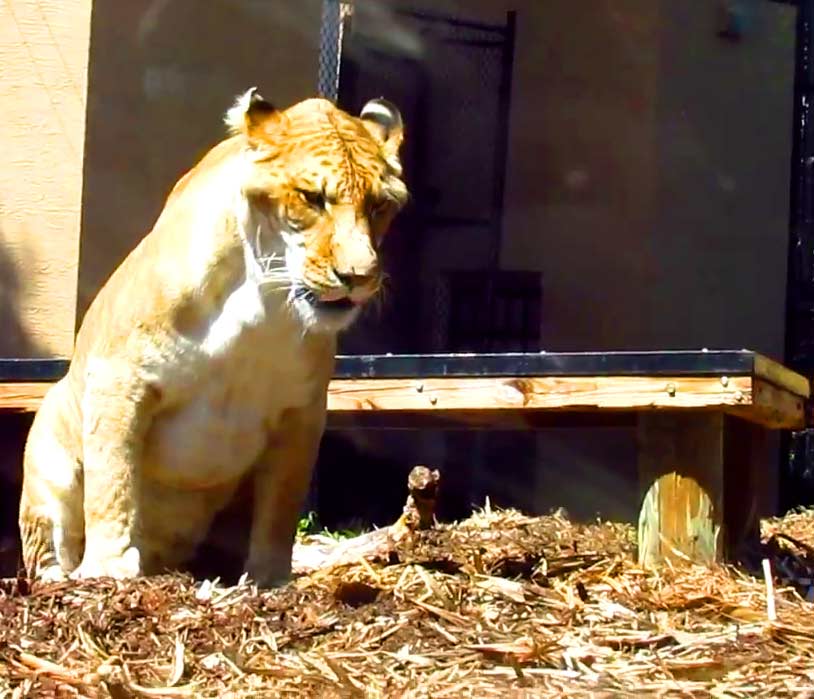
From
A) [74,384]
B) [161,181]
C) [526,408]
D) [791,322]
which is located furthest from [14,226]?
[791,322]

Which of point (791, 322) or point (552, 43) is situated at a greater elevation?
point (552, 43)

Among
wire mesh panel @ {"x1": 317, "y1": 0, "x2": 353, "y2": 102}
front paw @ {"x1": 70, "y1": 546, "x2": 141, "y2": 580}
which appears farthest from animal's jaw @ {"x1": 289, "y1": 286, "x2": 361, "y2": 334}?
wire mesh panel @ {"x1": 317, "y1": 0, "x2": 353, "y2": 102}

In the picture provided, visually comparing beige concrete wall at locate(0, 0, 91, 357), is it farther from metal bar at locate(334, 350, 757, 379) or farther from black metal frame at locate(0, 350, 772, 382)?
metal bar at locate(334, 350, 757, 379)

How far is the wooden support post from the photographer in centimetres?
A: 561

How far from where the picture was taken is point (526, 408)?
587 cm

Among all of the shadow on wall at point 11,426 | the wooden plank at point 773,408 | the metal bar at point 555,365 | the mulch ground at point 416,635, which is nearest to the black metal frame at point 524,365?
the metal bar at point 555,365

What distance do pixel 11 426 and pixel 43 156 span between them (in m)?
1.16

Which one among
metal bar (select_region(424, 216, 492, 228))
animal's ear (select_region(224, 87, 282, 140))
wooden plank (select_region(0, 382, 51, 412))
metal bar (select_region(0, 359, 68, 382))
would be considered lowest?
wooden plank (select_region(0, 382, 51, 412))

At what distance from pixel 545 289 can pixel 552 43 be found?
1502mm

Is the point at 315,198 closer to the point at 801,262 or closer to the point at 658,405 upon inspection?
the point at 658,405

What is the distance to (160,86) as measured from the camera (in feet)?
24.8

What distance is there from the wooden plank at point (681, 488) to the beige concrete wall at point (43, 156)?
2.74 meters

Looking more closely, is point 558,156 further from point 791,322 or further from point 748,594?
point 748,594

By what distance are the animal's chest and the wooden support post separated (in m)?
1.36
